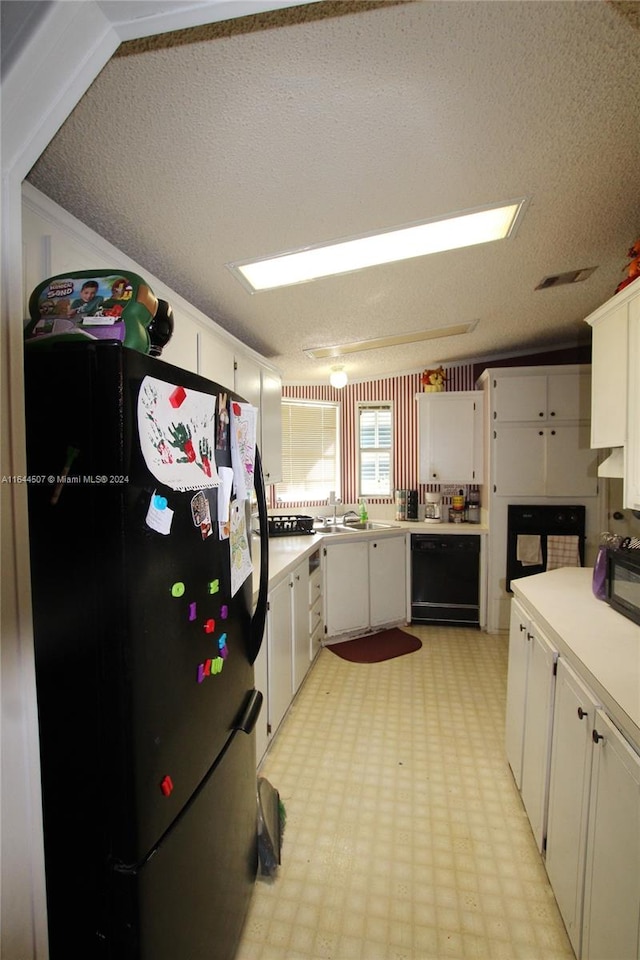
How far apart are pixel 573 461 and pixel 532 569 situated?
3.15 feet

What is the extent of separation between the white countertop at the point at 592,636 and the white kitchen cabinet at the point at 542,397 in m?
1.80

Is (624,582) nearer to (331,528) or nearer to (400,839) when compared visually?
(400,839)

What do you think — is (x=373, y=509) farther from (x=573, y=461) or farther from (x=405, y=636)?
(x=573, y=461)

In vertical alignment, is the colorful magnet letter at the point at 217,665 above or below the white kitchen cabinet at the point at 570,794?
above

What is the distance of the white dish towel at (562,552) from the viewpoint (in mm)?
3359

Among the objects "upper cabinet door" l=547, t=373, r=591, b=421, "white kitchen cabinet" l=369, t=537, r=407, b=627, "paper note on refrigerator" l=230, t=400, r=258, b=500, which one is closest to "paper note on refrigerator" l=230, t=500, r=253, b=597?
"paper note on refrigerator" l=230, t=400, r=258, b=500

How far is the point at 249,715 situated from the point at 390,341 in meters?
2.69

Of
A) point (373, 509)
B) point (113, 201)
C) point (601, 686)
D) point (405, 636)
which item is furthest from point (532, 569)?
point (113, 201)

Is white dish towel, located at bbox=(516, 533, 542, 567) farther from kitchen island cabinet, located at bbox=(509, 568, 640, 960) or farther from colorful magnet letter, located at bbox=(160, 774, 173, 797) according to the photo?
colorful magnet letter, located at bbox=(160, 774, 173, 797)

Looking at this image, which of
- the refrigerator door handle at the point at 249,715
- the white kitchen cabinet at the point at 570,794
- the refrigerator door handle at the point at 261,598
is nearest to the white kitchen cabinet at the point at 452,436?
the white kitchen cabinet at the point at 570,794

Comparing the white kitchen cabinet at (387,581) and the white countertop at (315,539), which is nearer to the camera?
the white countertop at (315,539)

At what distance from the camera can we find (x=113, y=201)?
1.26m

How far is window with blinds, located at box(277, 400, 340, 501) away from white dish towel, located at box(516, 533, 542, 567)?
1.83 m

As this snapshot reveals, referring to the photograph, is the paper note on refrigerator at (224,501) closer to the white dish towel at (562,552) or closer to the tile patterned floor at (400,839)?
the tile patterned floor at (400,839)
